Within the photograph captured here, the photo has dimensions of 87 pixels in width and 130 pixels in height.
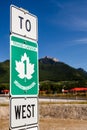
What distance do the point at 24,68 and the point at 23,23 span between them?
434mm

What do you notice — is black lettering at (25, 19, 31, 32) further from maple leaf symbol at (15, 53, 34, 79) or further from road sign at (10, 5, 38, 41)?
maple leaf symbol at (15, 53, 34, 79)

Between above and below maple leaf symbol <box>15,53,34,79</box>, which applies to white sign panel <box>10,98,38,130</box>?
below

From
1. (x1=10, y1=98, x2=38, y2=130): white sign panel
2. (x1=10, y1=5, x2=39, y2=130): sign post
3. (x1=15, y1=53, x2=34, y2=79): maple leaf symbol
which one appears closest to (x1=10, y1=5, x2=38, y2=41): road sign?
(x1=10, y1=5, x2=39, y2=130): sign post

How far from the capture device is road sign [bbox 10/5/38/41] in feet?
11.2

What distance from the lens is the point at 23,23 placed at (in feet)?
11.6

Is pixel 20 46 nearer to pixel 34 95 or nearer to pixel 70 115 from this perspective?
pixel 34 95

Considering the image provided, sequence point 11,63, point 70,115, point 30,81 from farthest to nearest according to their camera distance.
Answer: point 70,115 < point 30,81 < point 11,63

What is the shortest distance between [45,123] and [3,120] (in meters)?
3.81

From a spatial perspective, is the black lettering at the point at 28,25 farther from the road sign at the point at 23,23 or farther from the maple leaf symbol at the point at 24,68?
the maple leaf symbol at the point at 24,68

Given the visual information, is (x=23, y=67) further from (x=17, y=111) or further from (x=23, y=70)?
(x=17, y=111)

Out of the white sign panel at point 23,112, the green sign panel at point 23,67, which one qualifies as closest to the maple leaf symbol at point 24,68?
the green sign panel at point 23,67

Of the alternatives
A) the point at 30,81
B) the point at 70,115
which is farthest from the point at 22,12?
the point at 70,115

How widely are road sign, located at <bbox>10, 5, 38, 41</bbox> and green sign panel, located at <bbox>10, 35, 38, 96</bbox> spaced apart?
7 cm

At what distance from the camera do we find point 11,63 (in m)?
3.25
